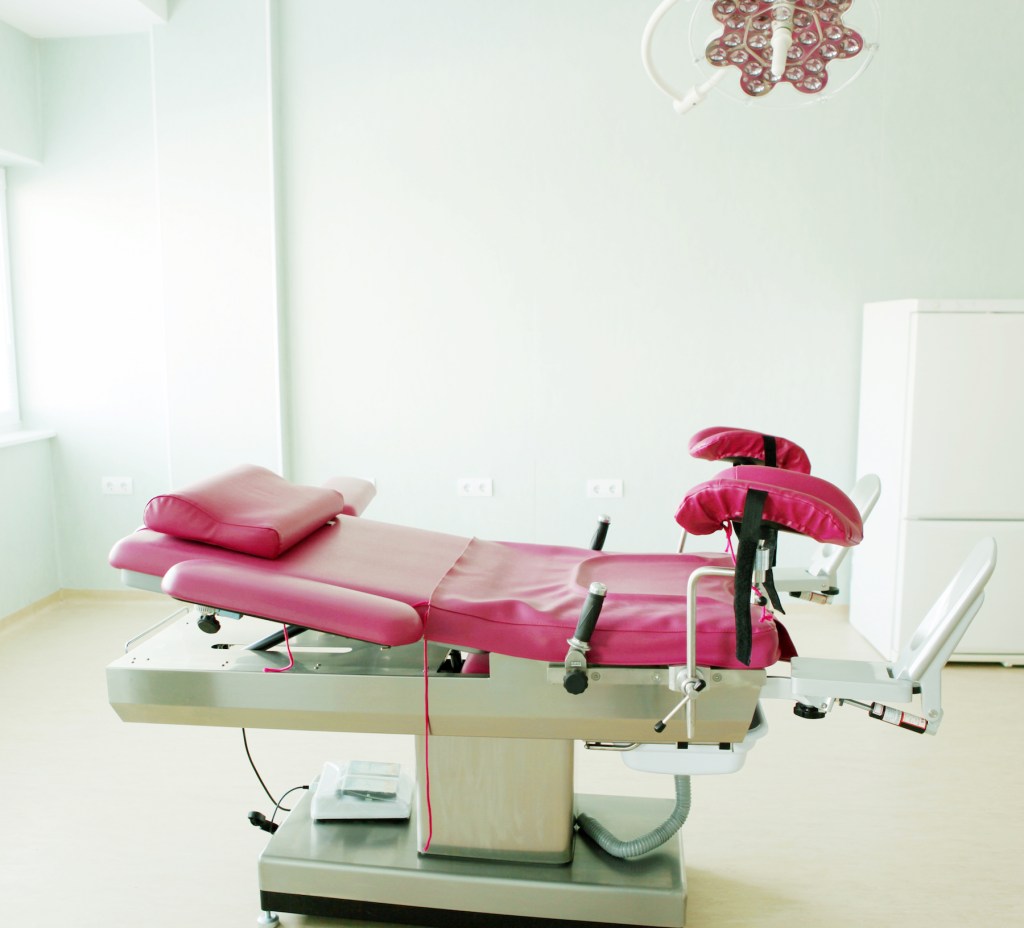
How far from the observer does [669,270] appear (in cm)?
412

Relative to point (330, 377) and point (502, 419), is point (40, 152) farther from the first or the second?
point (502, 419)

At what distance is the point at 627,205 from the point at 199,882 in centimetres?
310

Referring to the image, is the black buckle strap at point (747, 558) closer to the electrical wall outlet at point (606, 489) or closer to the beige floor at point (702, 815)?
the beige floor at point (702, 815)

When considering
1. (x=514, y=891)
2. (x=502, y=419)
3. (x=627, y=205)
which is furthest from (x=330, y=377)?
(x=514, y=891)

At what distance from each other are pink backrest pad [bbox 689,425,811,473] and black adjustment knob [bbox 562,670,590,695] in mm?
770

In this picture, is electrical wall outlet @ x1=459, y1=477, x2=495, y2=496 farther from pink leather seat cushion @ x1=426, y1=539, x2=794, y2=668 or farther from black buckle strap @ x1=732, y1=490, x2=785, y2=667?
black buckle strap @ x1=732, y1=490, x2=785, y2=667

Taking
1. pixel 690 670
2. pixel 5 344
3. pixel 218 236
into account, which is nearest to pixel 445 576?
pixel 690 670

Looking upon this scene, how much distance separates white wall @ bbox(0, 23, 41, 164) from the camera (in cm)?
399

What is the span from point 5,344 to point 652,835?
3.82m

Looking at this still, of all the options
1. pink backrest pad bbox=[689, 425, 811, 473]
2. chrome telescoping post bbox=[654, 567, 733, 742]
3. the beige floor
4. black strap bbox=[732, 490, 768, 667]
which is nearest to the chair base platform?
the beige floor

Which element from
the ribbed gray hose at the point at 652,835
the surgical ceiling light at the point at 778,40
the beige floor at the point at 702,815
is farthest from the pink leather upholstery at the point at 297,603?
the surgical ceiling light at the point at 778,40

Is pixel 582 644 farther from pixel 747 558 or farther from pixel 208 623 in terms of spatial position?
pixel 208 623

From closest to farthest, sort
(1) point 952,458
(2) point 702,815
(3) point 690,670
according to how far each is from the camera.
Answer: (3) point 690,670 < (2) point 702,815 < (1) point 952,458

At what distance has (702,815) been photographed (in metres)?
2.55
